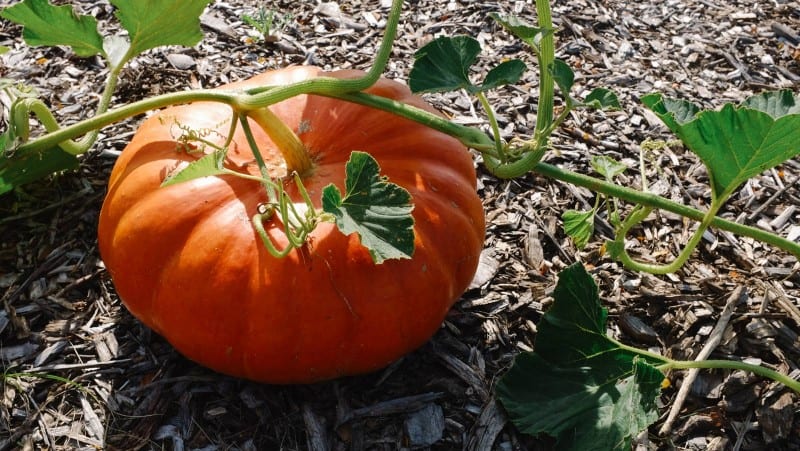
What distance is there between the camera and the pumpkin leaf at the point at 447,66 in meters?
1.85

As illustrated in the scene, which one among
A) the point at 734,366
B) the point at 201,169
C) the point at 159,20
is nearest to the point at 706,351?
the point at 734,366

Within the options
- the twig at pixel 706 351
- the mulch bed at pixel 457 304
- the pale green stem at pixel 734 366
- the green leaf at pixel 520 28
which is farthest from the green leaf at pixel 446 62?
the twig at pixel 706 351

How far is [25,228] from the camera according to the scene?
238cm

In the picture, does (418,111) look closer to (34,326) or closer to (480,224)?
(480,224)

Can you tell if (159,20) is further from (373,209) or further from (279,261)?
(373,209)

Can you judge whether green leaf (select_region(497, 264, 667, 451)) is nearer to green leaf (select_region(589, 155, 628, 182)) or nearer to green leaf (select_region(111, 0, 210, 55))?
green leaf (select_region(589, 155, 628, 182))

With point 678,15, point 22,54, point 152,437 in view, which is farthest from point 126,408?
point 678,15

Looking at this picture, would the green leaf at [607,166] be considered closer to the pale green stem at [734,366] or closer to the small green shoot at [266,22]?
the pale green stem at [734,366]

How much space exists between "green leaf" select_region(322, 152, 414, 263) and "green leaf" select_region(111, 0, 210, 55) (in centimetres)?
82

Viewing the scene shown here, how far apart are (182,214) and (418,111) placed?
658 millimetres

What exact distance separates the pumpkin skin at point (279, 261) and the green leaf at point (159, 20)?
0.77ft

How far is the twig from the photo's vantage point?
2045 millimetres

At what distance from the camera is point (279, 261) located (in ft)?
5.75

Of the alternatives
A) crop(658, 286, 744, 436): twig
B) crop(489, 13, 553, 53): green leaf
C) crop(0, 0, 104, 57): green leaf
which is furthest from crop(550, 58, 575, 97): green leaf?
crop(0, 0, 104, 57): green leaf
